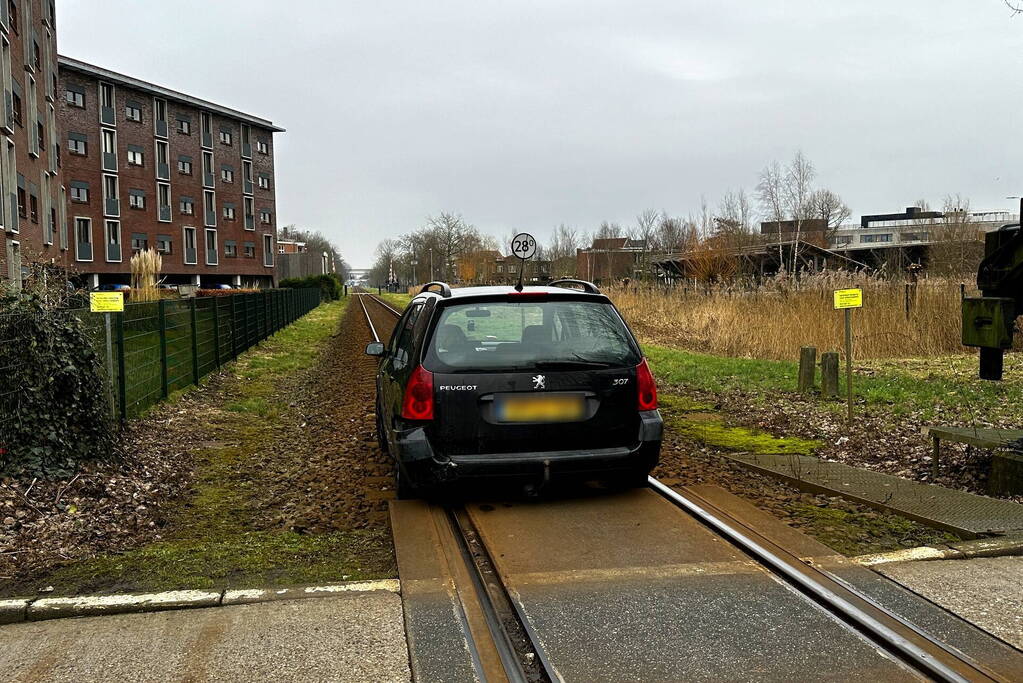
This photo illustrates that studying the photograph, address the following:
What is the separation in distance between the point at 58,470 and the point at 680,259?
44757 mm

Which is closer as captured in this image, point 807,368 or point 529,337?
point 529,337

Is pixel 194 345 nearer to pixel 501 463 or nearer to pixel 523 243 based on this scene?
pixel 501 463

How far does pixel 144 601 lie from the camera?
4090 millimetres

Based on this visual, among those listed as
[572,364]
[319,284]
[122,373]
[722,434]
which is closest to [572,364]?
[572,364]

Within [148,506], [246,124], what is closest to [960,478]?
[148,506]

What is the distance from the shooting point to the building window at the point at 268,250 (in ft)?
237

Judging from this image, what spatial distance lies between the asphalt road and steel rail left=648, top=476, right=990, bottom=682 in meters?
2.00

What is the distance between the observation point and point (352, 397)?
1233cm

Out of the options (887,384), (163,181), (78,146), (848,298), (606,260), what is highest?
(78,146)

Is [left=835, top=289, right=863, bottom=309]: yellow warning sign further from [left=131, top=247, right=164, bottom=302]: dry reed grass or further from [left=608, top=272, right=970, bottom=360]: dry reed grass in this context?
[left=131, top=247, right=164, bottom=302]: dry reed grass

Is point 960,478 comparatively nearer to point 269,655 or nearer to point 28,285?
point 269,655

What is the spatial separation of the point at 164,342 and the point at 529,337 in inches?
285

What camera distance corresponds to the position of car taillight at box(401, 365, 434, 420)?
17.7ft

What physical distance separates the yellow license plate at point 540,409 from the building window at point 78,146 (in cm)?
5748
